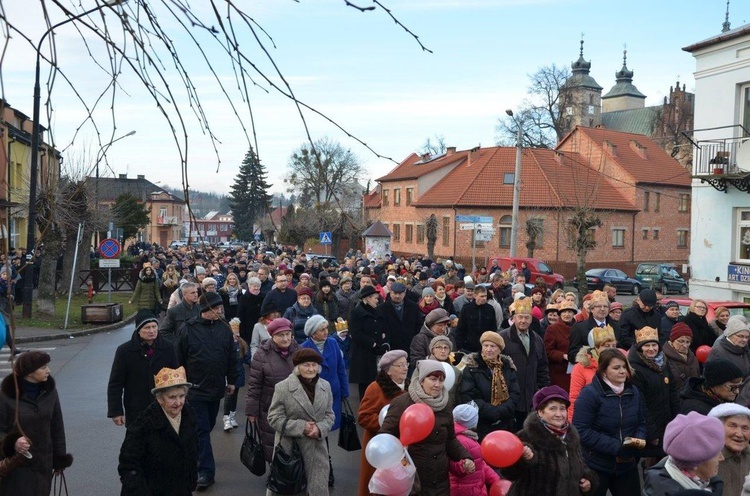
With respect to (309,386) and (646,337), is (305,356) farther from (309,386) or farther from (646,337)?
(646,337)

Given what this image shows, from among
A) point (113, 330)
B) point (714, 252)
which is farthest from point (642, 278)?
point (113, 330)

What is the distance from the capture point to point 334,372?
7.66 metres

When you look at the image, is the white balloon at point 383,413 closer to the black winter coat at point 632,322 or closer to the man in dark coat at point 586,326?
the man in dark coat at point 586,326

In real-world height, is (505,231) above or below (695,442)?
above

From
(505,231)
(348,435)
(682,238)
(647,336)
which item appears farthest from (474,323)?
(682,238)

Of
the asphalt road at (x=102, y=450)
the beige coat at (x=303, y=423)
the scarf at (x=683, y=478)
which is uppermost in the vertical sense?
the scarf at (x=683, y=478)

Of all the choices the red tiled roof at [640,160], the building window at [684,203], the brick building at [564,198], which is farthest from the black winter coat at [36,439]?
the building window at [684,203]

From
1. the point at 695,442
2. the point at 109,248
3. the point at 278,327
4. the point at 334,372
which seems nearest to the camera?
the point at 695,442

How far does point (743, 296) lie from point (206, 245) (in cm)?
2111

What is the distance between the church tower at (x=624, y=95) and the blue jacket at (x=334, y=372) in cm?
11037

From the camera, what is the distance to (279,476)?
236 inches

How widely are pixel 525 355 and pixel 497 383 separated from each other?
3.19 feet

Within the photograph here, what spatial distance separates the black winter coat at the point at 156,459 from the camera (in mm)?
4891

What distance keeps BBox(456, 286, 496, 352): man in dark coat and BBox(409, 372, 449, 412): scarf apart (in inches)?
192
